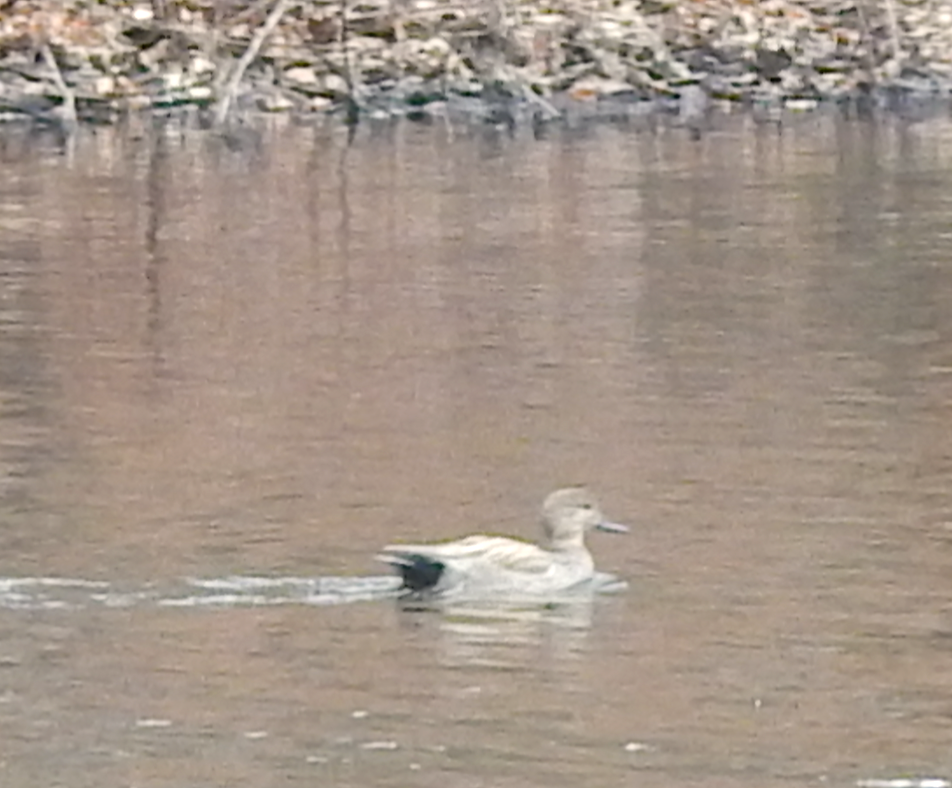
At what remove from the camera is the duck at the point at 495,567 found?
374 inches

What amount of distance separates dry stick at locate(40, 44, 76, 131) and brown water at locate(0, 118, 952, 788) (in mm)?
6646

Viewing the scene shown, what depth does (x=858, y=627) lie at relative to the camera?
906 centimetres

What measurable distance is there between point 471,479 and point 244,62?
17743 millimetres

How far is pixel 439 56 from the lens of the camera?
29531mm

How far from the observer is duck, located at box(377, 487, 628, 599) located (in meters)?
9.50

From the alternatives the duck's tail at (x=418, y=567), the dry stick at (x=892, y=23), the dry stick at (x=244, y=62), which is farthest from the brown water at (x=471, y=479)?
the dry stick at (x=892, y=23)

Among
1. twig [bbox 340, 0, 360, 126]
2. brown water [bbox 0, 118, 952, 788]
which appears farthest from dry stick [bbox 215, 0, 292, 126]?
brown water [bbox 0, 118, 952, 788]

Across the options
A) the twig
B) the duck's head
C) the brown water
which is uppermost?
the twig

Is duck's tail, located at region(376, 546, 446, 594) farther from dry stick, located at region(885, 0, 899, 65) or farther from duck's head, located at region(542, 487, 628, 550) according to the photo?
dry stick, located at region(885, 0, 899, 65)

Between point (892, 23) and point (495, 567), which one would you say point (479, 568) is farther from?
point (892, 23)

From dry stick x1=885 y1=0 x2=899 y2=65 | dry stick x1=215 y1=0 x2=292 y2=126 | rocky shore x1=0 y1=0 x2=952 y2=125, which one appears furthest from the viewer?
dry stick x1=885 y1=0 x2=899 y2=65

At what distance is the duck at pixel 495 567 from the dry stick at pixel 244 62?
733 inches

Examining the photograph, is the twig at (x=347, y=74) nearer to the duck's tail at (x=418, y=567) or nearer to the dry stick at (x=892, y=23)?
the dry stick at (x=892, y=23)

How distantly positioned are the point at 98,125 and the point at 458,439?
1650cm
